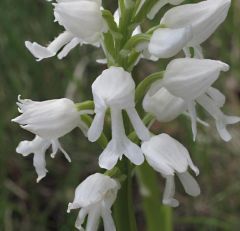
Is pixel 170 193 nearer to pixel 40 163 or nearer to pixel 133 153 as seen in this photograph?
pixel 133 153

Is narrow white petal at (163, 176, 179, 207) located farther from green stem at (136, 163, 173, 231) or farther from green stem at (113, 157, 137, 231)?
green stem at (136, 163, 173, 231)

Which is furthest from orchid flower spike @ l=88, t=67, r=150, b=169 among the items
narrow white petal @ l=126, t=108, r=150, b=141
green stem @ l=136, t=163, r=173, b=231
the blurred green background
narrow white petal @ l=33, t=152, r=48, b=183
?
the blurred green background

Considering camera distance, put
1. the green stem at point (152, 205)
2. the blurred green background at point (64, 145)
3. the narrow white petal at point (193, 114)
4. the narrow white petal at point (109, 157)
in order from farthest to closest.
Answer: the blurred green background at point (64, 145) → the green stem at point (152, 205) → the narrow white petal at point (193, 114) → the narrow white petal at point (109, 157)

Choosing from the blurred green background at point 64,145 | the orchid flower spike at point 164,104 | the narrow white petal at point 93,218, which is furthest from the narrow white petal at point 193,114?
the blurred green background at point 64,145

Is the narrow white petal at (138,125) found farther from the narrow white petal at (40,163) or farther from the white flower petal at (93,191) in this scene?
the narrow white petal at (40,163)

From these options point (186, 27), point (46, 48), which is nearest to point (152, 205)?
point (46, 48)

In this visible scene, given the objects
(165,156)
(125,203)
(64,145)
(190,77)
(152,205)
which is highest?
(190,77)
